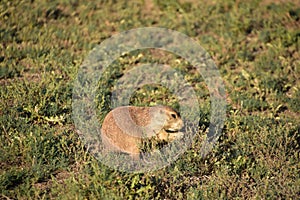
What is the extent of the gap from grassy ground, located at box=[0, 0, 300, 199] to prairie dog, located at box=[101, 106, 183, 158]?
1.04 feet

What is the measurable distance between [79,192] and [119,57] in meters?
4.12

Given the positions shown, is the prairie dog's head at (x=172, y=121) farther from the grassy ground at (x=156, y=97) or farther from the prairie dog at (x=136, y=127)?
the grassy ground at (x=156, y=97)

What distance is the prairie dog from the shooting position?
19.4 ft

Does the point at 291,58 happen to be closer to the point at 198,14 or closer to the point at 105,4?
the point at 198,14

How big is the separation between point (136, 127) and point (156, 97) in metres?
1.86

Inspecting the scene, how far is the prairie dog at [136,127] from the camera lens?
19.4 ft

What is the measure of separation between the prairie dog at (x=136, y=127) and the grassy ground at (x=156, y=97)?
0.32 metres

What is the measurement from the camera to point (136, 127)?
5.98 m

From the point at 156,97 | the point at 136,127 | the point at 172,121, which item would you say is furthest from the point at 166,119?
the point at 156,97

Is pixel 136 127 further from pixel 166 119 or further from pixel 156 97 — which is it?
pixel 156 97

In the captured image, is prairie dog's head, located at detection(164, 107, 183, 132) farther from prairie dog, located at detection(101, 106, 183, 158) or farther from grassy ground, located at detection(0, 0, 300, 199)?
grassy ground, located at detection(0, 0, 300, 199)

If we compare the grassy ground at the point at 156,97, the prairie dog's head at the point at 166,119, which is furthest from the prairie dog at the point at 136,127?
the grassy ground at the point at 156,97

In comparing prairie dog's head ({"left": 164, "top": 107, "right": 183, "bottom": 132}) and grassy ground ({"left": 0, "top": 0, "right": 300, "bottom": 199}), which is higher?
prairie dog's head ({"left": 164, "top": 107, "right": 183, "bottom": 132})

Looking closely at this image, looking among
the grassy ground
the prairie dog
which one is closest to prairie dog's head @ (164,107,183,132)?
the prairie dog
